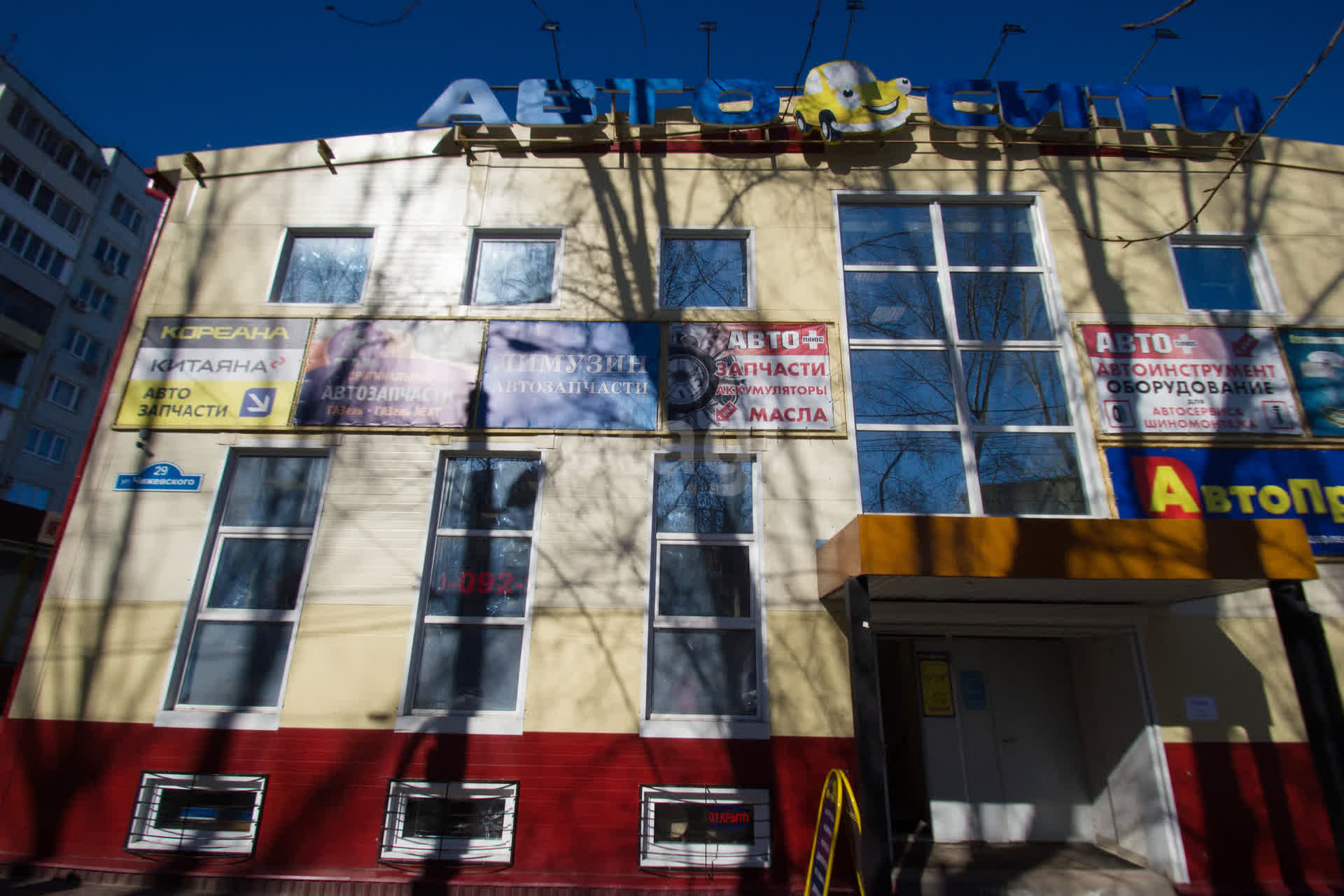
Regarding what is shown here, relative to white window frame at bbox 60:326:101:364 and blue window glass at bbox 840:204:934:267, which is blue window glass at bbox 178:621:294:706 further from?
white window frame at bbox 60:326:101:364

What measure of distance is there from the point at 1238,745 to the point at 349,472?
8.66 meters

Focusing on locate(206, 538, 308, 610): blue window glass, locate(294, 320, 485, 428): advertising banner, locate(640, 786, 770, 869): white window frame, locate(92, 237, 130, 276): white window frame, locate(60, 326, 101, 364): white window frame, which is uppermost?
locate(92, 237, 130, 276): white window frame

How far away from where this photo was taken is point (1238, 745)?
584 centimetres

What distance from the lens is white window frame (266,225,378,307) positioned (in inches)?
292

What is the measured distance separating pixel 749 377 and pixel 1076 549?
3.35 metres

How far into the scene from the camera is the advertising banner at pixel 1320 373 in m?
6.83

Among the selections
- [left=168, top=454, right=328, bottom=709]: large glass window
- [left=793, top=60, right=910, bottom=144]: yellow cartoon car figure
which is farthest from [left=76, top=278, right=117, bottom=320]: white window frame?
[left=793, top=60, right=910, bottom=144]: yellow cartoon car figure

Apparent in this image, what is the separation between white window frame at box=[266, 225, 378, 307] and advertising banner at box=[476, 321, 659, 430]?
67.0 inches

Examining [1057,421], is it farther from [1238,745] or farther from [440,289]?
[440,289]

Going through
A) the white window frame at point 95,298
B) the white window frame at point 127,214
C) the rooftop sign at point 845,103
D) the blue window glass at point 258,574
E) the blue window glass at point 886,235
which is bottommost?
the blue window glass at point 258,574

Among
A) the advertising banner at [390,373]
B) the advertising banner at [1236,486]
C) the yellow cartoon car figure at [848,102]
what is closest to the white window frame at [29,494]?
the advertising banner at [390,373]

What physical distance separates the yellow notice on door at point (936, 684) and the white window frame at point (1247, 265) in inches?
185

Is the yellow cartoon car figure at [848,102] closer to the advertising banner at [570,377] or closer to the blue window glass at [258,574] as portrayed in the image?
the advertising banner at [570,377]

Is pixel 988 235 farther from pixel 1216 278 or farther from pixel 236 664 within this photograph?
pixel 236 664
